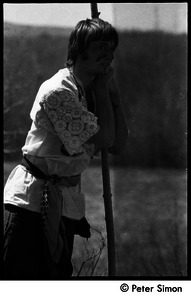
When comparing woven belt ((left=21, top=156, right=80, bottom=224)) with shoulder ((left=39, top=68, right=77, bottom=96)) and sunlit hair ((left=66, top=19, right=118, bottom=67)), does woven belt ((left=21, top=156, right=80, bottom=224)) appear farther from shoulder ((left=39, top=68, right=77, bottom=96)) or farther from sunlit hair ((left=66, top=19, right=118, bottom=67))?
sunlit hair ((left=66, top=19, right=118, bottom=67))

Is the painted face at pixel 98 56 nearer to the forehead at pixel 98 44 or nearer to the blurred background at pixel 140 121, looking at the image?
the forehead at pixel 98 44

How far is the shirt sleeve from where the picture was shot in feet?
6.82

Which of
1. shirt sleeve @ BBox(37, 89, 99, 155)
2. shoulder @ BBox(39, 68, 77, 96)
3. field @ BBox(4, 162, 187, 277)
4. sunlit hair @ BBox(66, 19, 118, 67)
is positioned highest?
sunlit hair @ BBox(66, 19, 118, 67)

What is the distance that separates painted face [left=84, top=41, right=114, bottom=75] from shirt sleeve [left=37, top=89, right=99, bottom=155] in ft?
0.64

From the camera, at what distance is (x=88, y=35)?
7.23 feet

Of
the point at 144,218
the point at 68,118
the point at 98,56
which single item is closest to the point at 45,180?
the point at 68,118

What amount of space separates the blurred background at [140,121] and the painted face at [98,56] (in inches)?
25.5

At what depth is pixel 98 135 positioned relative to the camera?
7.18 feet

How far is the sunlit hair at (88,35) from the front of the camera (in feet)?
7.22

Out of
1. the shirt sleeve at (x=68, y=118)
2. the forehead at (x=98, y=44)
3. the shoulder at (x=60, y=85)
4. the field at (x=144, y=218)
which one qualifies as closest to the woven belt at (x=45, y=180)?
the shirt sleeve at (x=68, y=118)

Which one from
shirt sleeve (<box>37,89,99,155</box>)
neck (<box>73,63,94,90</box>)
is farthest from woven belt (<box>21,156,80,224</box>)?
neck (<box>73,63,94,90</box>)

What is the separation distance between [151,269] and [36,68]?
125 centimetres

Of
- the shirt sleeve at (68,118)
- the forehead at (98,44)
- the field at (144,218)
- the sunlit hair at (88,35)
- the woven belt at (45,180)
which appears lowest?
the field at (144,218)
